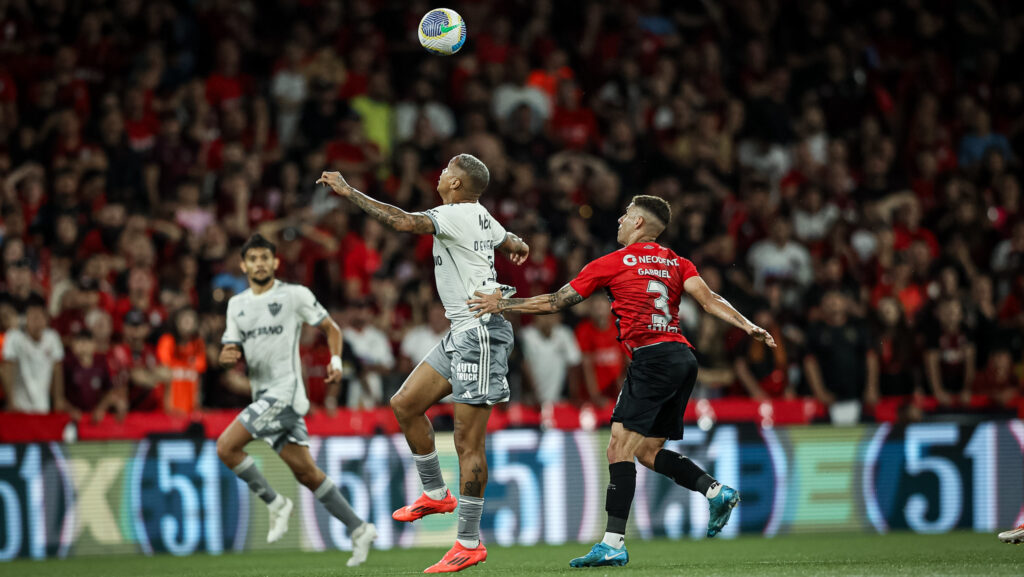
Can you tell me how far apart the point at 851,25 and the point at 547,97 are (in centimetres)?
552

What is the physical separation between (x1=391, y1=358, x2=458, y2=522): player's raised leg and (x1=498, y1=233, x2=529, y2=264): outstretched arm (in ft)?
2.71

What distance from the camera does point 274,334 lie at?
10602 mm

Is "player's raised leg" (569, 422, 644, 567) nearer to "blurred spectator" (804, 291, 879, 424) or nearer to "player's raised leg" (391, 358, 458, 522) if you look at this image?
"player's raised leg" (391, 358, 458, 522)

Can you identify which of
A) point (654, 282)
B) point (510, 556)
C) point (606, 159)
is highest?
point (606, 159)

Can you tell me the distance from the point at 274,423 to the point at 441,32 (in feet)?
10.8

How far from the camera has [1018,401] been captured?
1383cm

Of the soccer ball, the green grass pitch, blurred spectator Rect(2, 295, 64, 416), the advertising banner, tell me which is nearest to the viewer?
the green grass pitch

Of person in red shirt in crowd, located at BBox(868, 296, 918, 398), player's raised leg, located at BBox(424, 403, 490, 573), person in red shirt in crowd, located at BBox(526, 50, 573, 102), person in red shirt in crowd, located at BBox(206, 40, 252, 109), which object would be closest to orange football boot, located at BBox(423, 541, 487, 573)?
player's raised leg, located at BBox(424, 403, 490, 573)

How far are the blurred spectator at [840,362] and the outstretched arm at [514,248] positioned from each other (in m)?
6.60

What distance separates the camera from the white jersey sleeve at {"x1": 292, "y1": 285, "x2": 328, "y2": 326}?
1067 centimetres

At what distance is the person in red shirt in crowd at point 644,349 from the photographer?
28.5ft

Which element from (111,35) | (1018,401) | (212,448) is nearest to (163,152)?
(111,35)

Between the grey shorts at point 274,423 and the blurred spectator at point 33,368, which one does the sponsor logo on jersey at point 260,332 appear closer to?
the grey shorts at point 274,423

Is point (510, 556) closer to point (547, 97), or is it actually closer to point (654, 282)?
point (654, 282)
